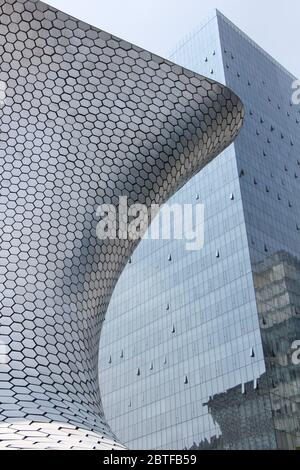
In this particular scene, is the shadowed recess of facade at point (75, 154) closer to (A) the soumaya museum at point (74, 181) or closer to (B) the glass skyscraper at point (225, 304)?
(A) the soumaya museum at point (74, 181)

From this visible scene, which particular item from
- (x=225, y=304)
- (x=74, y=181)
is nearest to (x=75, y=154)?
(x=74, y=181)

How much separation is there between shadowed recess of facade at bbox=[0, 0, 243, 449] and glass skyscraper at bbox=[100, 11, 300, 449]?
888 inches

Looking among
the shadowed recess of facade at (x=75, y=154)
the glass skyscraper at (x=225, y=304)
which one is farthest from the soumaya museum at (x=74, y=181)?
the glass skyscraper at (x=225, y=304)

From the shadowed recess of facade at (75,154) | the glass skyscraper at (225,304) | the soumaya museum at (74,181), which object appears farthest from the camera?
the glass skyscraper at (225,304)

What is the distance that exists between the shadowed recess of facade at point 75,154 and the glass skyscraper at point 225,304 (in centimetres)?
2254

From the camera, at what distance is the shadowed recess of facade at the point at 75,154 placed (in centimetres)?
1038

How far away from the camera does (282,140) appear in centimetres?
4481

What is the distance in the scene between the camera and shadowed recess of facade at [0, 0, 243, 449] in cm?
1038

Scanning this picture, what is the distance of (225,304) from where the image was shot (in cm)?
3534

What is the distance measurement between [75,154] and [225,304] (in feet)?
81.8

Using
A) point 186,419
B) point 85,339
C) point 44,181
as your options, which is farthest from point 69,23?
point 186,419

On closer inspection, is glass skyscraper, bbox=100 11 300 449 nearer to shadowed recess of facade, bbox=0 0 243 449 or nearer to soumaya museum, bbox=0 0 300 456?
soumaya museum, bbox=0 0 300 456

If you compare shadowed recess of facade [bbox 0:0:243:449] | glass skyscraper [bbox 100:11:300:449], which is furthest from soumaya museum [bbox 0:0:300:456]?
glass skyscraper [bbox 100:11:300:449]
